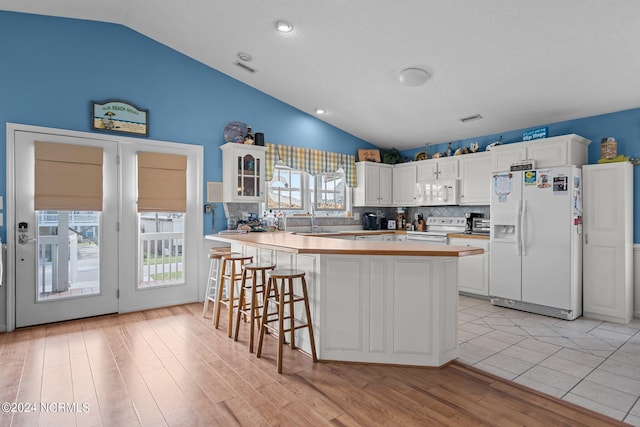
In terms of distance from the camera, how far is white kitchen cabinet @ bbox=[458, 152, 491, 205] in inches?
201

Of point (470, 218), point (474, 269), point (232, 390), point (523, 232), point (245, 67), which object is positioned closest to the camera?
point (232, 390)

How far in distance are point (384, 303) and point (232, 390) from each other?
124cm

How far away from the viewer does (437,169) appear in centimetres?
574

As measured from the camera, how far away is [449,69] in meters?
3.87

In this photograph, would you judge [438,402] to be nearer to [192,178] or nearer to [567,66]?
[567,66]

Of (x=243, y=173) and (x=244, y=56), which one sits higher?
(x=244, y=56)

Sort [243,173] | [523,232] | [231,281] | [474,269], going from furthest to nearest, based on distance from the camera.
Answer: [474,269]
[243,173]
[523,232]
[231,281]

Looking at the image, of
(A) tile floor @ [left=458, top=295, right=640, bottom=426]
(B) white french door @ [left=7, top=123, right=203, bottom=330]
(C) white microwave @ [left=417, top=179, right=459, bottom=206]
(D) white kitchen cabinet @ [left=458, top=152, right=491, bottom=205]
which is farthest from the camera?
(C) white microwave @ [left=417, top=179, right=459, bottom=206]

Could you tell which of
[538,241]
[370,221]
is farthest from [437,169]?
[538,241]

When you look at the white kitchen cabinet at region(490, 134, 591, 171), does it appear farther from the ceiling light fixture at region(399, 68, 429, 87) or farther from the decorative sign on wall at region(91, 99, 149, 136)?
the decorative sign on wall at region(91, 99, 149, 136)

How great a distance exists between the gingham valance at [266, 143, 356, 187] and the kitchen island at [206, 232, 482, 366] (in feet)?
8.83

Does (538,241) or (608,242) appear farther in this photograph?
(538,241)

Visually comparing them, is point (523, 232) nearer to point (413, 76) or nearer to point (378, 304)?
point (413, 76)

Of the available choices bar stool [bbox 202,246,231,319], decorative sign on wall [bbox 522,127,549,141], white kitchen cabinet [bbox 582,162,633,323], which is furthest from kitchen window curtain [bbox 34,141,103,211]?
white kitchen cabinet [bbox 582,162,633,323]
